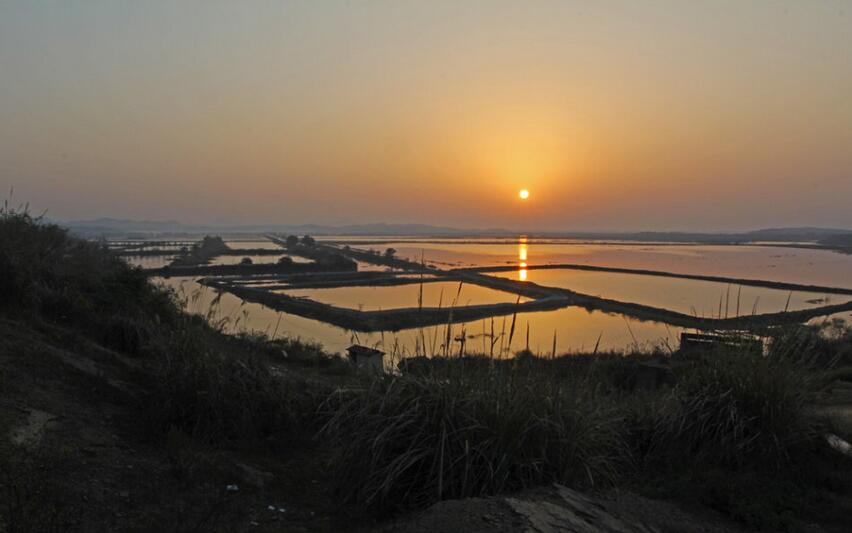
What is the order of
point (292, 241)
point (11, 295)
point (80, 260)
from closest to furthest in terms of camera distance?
point (11, 295), point (80, 260), point (292, 241)

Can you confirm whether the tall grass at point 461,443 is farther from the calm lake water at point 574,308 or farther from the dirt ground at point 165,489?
the calm lake water at point 574,308

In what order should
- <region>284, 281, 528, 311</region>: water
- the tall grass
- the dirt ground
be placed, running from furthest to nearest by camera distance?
<region>284, 281, 528, 311</region>: water
the tall grass
the dirt ground

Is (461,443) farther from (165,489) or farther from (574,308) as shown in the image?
(574,308)

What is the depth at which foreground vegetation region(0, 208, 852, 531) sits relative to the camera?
10.9 feet

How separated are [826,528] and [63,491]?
16.3ft

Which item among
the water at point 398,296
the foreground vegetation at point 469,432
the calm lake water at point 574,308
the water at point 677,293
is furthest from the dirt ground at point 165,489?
the water at point 398,296

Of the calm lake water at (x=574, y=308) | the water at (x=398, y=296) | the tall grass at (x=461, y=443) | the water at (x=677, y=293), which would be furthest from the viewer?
the water at (x=398, y=296)

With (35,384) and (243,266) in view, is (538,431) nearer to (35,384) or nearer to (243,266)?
(35,384)

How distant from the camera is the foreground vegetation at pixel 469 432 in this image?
3.32 m

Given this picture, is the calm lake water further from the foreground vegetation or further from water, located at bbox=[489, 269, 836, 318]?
the foreground vegetation

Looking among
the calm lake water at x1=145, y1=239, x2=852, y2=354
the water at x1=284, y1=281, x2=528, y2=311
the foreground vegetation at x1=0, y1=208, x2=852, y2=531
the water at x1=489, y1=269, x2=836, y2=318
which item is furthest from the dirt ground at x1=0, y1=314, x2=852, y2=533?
the water at x1=284, y1=281, x2=528, y2=311

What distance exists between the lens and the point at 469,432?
11.1 ft

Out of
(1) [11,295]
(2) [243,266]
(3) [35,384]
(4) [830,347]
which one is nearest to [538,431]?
(3) [35,384]

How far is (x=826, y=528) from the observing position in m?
3.58
